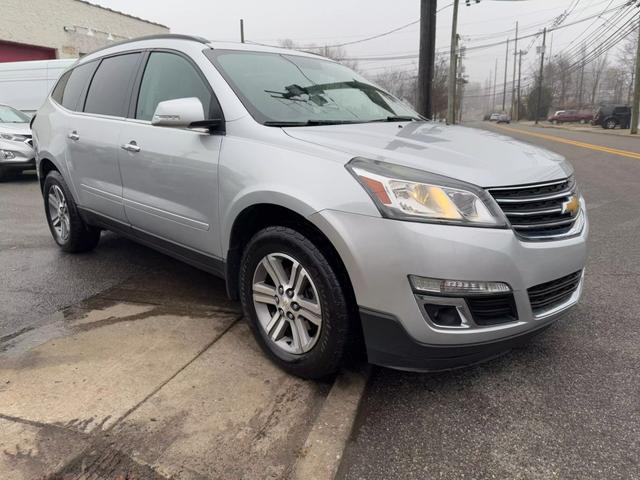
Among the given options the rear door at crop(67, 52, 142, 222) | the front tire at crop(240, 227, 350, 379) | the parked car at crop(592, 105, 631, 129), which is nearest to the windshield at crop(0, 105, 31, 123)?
the rear door at crop(67, 52, 142, 222)

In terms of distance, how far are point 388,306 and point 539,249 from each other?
2.42ft

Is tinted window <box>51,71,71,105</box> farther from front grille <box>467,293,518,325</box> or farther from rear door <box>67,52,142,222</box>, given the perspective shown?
front grille <box>467,293,518,325</box>

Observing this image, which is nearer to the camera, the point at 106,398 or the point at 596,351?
the point at 106,398

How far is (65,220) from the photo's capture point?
4.89m

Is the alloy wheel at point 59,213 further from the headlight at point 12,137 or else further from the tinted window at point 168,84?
the headlight at point 12,137

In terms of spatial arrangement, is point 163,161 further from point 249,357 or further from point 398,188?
point 398,188

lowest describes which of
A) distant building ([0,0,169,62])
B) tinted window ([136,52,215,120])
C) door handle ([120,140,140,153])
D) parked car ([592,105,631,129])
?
parked car ([592,105,631,129])

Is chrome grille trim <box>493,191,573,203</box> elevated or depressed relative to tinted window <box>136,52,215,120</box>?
depressed

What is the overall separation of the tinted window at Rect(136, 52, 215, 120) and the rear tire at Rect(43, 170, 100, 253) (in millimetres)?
1470

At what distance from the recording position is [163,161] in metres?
3.32

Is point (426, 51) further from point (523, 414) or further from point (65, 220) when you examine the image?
point (523, 414)

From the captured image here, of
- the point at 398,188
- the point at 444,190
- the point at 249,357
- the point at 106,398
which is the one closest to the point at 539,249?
the point at 444,190

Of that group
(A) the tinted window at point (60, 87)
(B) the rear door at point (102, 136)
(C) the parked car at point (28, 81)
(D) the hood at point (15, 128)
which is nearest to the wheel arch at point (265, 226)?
(B) the rear door at point (102, 136)

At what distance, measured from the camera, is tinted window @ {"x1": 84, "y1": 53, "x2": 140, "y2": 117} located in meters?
3.90
